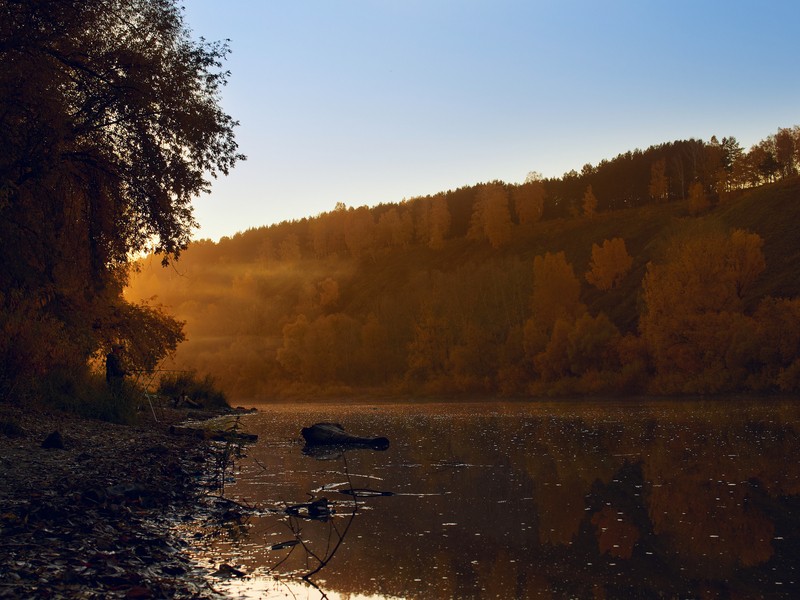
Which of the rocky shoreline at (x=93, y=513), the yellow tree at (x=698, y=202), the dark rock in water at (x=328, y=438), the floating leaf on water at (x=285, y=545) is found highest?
the yellow tree at (x=698, y=202)

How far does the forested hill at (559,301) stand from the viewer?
76.1m

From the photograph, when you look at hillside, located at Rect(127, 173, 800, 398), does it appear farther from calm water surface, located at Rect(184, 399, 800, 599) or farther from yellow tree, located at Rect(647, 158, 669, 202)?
calm water surface, located at Rect(184, 399, 800, 599)

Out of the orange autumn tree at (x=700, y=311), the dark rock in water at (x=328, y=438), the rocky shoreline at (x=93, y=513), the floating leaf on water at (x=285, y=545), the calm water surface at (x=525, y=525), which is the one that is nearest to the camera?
the rocky shoreline at (x=93, y=513)

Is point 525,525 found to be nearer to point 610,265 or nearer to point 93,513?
point 93,513

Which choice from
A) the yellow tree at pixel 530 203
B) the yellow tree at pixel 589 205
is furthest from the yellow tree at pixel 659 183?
the yellow tree at pixel 530 203

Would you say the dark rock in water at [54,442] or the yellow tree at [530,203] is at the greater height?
the yellow tree at [530,203]

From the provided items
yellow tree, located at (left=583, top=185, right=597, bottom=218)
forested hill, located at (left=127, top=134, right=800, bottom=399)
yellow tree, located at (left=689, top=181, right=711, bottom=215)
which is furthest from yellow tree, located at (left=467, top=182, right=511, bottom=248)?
yellow tree, located at (left=689, top=181, right=711, bottom=215)

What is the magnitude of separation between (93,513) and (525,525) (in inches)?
258

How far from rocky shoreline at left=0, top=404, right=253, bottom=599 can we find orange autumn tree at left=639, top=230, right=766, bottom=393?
6059 centimetres

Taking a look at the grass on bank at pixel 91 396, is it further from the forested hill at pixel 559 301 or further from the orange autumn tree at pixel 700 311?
the orange autumn tree at pixel 700 311

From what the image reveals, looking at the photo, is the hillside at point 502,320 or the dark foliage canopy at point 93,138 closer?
the dark foliage canopy at point 93,138

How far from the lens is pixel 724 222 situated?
110 m

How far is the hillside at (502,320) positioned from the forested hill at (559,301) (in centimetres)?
29

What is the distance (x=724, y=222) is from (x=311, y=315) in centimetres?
9410
